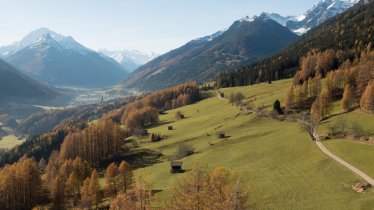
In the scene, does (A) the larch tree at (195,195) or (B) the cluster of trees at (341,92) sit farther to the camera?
(B) the cluster of trees at (341,92)

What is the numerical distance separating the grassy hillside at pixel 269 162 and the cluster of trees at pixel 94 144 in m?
13.6

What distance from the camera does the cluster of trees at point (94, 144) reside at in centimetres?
16312

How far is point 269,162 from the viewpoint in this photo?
92812mm

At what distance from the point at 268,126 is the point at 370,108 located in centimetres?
3278

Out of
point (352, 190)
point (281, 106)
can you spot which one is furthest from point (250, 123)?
point (352, 190)

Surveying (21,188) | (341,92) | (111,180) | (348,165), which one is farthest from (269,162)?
(341,92)

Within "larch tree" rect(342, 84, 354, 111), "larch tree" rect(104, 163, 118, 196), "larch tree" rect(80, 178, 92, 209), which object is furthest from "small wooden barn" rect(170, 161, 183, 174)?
"larch tree" rect(342, 84, 354, 111)

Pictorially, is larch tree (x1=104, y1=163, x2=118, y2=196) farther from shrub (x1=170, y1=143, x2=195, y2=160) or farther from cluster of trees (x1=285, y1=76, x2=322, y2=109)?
cluster of trees (x1=285, y1=76, x2=322, y2=109)

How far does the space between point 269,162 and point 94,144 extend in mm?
90148

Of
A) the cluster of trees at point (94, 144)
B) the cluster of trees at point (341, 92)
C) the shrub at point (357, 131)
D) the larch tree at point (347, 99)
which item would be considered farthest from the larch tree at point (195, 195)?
the cluster of trees at point (94, 144)

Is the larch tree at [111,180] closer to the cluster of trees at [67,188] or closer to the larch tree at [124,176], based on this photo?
the larch tree at [124,176]

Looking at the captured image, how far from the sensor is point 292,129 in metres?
118

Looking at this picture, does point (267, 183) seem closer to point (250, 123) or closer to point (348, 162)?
point (348, 162)

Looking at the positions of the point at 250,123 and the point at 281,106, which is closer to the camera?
the point at 250,123
